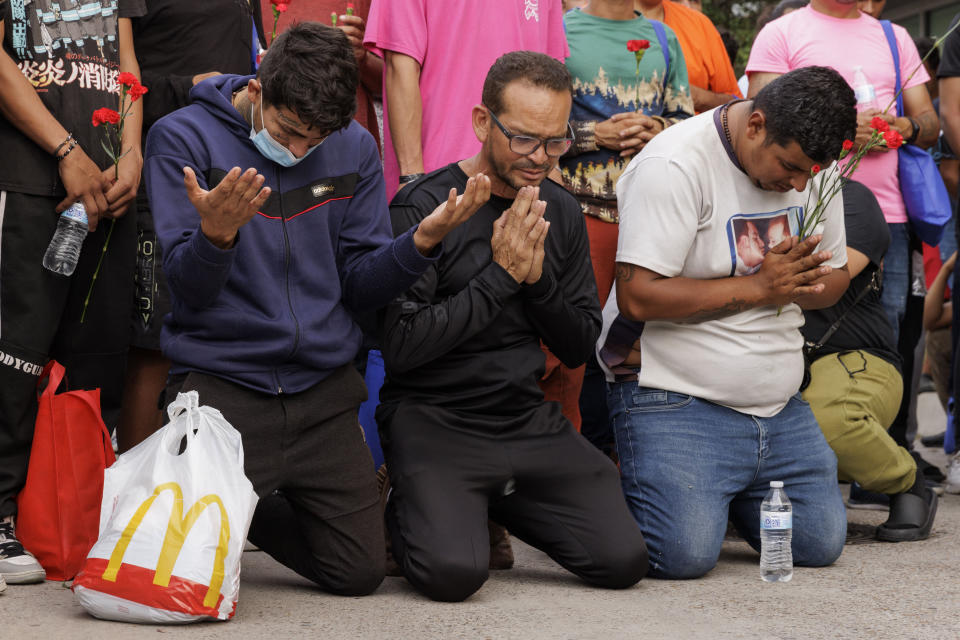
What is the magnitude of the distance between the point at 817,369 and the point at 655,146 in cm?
121

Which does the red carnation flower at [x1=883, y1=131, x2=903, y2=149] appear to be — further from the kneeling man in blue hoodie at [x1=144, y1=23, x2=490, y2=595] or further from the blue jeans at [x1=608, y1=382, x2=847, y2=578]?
the kneeling man in blue hoodie at [x1=144, y1=23, x2=490, y2=595]

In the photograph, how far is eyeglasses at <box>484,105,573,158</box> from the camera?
4.02 m

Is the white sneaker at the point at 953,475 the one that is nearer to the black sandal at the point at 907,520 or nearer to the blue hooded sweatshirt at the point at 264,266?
the black sandal at the point at 907,520

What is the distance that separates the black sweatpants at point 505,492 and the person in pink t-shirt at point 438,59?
112 centimetres

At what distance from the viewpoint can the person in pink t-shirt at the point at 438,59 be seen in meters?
4.66

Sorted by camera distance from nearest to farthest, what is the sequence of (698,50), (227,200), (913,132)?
(227,200), (913,132), (698,50)

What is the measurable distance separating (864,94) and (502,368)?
2.48 metres

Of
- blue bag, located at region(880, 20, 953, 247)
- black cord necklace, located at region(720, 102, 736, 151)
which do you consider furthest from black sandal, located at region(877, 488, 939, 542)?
black cord necklace, located at region(720, 102, 736, 151)

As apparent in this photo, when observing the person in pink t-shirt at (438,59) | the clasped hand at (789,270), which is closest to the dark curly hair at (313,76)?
the person in pink t-shirt at (438,59)

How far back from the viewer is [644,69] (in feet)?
16.5

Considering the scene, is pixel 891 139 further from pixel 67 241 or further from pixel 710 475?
pixel 67 241

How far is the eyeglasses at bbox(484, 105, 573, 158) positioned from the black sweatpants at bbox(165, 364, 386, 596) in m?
0.93

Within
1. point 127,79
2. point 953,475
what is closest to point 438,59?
point 127,79

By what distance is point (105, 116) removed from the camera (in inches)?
157
